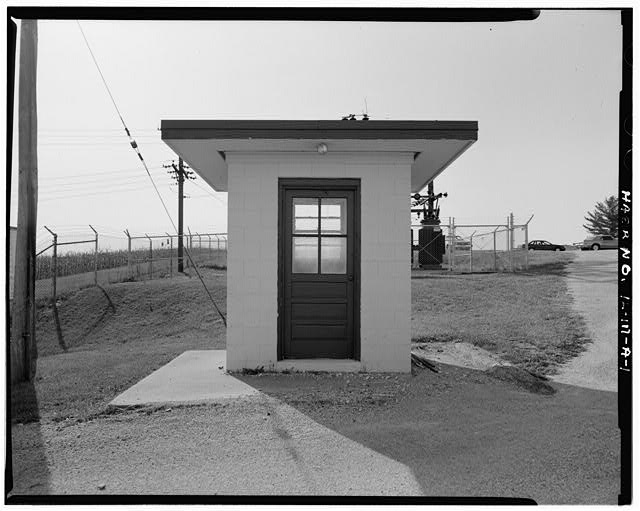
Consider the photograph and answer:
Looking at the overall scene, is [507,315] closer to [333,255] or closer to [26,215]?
[333,255]

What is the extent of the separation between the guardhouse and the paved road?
9.23 feet

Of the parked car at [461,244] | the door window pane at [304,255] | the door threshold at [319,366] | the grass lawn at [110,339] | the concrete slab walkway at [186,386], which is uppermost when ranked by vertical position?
the parked car at [461,244]

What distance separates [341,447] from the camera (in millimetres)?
3855

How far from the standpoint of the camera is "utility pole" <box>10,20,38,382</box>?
20.3 feet

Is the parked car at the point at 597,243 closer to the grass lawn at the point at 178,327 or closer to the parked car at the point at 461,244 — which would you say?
the parked car at the point at 461,244

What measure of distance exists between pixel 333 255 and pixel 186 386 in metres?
2.36

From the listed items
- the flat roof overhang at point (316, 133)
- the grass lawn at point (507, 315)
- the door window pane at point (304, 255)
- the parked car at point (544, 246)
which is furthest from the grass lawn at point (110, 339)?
the parked car at point (544, 246)

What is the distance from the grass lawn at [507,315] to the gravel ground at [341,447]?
3.24 m

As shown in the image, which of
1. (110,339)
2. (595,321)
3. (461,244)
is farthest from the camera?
(461,244)

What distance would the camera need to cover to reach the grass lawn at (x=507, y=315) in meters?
8.84

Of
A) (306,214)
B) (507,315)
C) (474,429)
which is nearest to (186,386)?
(306,214)

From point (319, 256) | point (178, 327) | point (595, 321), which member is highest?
point (319, 256)

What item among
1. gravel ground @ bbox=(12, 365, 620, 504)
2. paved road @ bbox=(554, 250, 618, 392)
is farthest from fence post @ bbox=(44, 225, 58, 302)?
paved road @ bbox=(554, 250, 618, 392)

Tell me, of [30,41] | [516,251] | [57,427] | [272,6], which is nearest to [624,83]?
[272,6]
